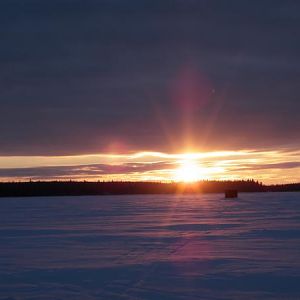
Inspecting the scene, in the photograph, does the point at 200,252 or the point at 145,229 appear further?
the point at 145,229

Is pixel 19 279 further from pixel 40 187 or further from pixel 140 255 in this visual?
pixel 40 187

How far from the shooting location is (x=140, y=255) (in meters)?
12.0

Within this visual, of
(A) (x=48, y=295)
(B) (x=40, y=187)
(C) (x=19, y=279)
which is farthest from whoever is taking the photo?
(B) (x=40, y=187)

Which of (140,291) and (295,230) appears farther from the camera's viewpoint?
(295,230)

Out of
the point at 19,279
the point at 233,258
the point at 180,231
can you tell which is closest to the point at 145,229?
the point at 180,231

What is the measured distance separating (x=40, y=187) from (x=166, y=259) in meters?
104

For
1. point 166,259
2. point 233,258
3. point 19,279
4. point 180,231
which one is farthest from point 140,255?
point 180,231

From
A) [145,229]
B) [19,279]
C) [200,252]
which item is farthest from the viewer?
[145,229]

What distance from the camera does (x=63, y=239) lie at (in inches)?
603

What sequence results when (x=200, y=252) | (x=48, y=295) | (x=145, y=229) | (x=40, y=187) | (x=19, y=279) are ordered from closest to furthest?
(x=48, y=295), (x=19, y=279), (x=200, y=252), (x=145, y=229), (x=40, y=187)

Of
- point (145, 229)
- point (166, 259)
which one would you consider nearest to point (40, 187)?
point (145, 229)

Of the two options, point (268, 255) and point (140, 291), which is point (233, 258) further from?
point (140, 291)

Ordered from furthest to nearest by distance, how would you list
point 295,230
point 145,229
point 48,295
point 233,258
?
point 145,229, point 295,230, point 233,258, point 48,295

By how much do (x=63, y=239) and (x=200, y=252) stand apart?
13.8 ft
